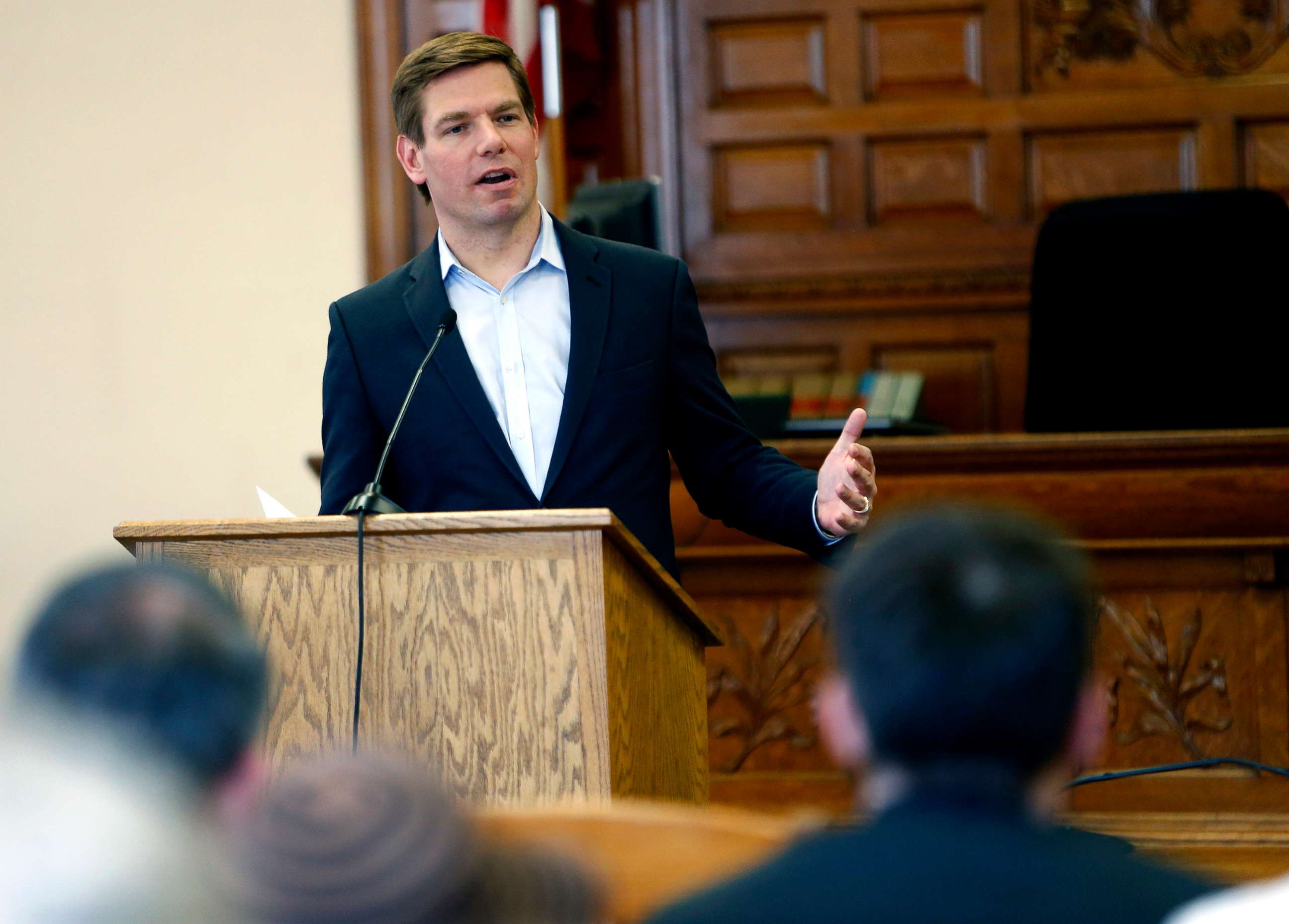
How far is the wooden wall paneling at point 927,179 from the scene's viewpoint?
5.15 metres

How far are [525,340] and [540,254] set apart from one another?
0.47 ft

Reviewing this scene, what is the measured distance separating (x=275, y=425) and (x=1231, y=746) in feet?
9.75

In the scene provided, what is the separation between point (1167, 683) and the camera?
3031 mm

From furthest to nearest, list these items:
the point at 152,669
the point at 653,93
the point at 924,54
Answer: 1. the point at 653,93
2. the point at 924,54
3. the point at 152,669

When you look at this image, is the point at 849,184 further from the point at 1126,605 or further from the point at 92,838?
the point at 92,838

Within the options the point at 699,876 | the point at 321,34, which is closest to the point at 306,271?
the point at 321,34

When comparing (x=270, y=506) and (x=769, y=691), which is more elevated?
(x=270, y=506)

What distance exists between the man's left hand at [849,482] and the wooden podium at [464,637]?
25 centimetres

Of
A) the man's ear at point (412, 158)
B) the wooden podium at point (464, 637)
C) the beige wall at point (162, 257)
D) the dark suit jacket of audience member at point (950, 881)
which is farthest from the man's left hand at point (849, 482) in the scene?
the beige wall at point (162, 257)

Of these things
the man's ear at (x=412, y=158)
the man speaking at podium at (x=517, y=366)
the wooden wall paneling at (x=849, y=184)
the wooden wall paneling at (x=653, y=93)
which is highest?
the wooden wall paneling at (x=653, y=93)

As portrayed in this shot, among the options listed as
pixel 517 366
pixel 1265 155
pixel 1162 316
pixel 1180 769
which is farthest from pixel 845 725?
pixel 1265 155

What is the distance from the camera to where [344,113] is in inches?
191

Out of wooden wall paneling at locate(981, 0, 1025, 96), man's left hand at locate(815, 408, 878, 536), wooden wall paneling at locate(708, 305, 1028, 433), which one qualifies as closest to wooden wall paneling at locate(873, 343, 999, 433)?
wooden wall paneling at locate(708, 305, 1028, 433)

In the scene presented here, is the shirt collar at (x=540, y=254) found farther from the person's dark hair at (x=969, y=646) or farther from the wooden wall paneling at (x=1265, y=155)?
the wooden wall paneling at (x=1265, y=155)
